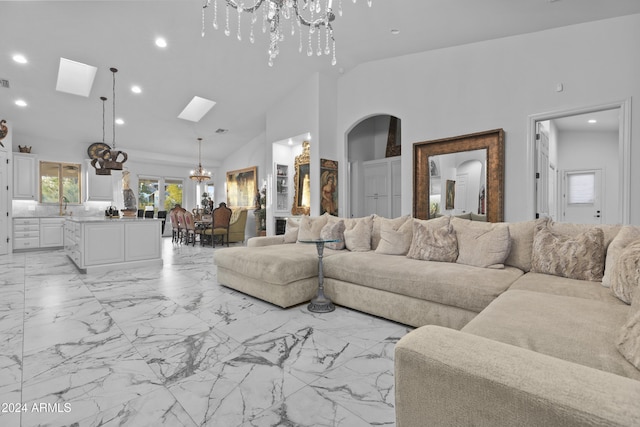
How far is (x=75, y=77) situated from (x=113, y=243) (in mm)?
3360

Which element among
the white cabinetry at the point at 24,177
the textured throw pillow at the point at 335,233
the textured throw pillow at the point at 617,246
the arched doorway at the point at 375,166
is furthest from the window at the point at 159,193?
the textured throw pillow at the point at 617,246

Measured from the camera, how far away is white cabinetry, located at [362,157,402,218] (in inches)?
273

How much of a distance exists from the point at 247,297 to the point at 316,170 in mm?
3208

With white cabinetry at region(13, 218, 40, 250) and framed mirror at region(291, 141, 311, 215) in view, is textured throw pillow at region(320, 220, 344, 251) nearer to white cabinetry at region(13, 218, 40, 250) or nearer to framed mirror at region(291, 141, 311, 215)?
framed mirror at region(291, 141, 311, 215)

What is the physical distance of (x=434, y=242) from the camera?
2842 millimetres

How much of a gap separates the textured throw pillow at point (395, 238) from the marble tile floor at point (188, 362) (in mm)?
790

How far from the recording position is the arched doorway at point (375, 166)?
6.96 metres

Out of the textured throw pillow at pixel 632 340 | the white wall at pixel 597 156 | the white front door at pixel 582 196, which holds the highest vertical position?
the white wall at pixel 597 156

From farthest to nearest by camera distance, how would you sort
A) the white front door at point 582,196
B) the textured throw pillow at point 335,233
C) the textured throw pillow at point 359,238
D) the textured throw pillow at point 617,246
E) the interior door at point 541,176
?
the white front door at point 582,196, the interior door at point 541,176, the textured throw pillow at point 335,233, the textured throw pillow at point 359,238, the textured throw pillow at point 617,246

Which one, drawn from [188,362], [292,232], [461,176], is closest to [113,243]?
[292,232]

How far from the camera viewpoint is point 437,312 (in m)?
2.28

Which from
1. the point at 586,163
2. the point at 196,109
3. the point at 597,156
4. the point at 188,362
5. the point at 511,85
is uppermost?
the point at 196,109

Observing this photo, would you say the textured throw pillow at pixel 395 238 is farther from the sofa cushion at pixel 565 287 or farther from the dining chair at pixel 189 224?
the dining chair at pixel 189 224

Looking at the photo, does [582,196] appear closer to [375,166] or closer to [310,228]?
[375,166]
